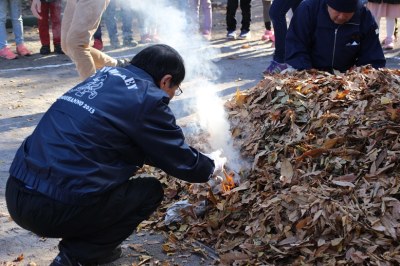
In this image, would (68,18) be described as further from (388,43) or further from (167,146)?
(388,43)

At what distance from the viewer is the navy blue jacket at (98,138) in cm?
306

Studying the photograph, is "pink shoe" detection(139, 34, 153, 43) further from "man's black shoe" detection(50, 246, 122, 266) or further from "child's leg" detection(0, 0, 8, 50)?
"man's black shoe" detection(50, 246, 122, 266)

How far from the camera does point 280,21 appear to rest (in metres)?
7.53

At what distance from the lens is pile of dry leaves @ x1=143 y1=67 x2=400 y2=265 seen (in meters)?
3.36

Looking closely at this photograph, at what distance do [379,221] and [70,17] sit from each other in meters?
4.03

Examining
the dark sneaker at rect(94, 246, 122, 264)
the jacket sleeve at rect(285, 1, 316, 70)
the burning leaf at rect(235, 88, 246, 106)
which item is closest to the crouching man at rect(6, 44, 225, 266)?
the dark sneaker at rect(94, 246, 122, 264)

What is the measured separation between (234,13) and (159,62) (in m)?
7.04

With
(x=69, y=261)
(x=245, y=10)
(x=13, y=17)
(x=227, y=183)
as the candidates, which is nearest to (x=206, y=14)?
(x=245, y=10)

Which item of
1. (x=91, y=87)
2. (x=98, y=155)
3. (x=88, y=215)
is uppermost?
(x=91, y=87)

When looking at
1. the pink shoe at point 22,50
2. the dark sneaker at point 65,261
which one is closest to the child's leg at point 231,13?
the pink shoe at point 22,50

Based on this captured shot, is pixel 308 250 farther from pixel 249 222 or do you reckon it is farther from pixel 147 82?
pixel 147 82

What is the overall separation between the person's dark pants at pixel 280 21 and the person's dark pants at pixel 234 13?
2.33 m

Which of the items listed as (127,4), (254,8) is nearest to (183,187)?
(127,4)

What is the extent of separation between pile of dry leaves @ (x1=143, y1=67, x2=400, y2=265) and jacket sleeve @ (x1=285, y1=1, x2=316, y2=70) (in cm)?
80
